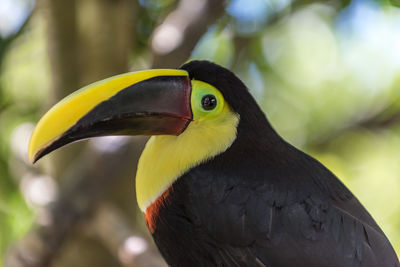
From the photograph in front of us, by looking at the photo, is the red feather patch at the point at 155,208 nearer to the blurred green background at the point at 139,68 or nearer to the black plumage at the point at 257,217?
the black plumage at the point at 257,217

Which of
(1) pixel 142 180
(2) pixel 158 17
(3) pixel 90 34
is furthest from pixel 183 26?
(1) pixel 142 180

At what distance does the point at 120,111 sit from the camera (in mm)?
2309

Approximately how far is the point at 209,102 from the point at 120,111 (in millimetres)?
339

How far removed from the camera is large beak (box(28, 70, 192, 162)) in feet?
7.31

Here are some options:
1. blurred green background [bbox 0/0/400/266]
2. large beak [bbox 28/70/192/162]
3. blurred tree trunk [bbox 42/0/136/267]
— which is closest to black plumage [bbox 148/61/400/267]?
large beak [bbox 28/70/192/162]

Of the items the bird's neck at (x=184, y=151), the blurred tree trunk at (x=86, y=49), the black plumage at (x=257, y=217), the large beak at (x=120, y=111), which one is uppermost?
the blurred tree trunk at (x=86, y=49)

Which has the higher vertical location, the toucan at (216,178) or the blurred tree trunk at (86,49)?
the blurred tree trunk at (86,49)

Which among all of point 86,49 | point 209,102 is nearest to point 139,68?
point 86,49

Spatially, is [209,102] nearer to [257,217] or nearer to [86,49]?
[257,217]

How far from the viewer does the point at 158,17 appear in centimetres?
492

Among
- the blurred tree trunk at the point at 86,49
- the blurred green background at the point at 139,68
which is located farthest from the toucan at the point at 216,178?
the blurred tree trunk at the point at 86,49

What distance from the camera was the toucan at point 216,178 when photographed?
227 centimetres

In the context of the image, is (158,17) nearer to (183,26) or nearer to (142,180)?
(183,26)

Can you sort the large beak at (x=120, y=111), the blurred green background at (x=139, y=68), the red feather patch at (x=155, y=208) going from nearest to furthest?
the large beak at (x=120, y=111)
the red feather patch at (x=155, y=208)
the blurred green background at (x=139, y=68)
